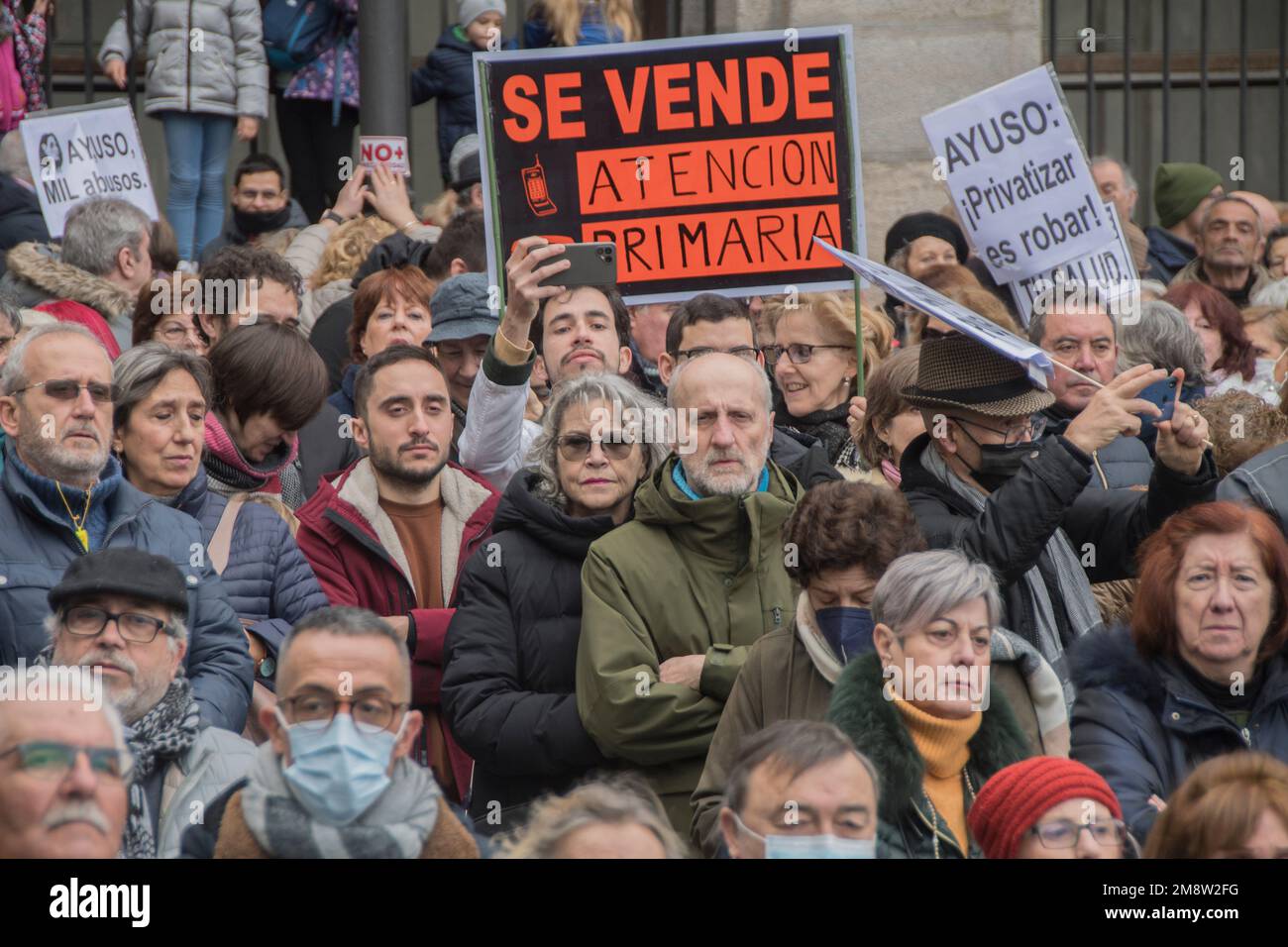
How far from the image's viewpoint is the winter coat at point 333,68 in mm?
10273

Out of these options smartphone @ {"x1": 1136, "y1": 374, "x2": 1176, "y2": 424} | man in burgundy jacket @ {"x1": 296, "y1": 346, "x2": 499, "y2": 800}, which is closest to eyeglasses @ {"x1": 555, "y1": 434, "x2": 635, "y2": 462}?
man in burgundy jacket @ {"x1": 296, "y1": 346, "x2": 499, "y2": 800}

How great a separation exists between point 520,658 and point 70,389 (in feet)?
4.19

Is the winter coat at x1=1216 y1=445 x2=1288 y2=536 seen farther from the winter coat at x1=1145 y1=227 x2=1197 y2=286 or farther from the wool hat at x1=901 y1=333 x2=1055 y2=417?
the winter coat at x1=1145 y1=227 x2=1197 y2=286

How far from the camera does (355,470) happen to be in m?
5.98

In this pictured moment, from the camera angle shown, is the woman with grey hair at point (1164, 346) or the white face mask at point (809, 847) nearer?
the white face mask at point (809, 847)

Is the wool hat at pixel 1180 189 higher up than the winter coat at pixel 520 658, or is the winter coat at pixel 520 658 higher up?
the wool hat at pixel 1180 189

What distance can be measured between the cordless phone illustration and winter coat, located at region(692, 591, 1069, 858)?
2.43m

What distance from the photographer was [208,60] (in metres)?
9.98

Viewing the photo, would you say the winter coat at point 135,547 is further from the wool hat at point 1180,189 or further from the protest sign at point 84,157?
the wool hat at point 1180,189

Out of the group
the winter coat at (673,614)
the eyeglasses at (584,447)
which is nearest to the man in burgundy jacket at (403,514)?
the eyeglasses at (584,447)

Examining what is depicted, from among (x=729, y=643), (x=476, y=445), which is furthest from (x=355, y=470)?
(x=729, y=643)

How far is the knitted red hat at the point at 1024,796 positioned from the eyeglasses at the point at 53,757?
1685 mm

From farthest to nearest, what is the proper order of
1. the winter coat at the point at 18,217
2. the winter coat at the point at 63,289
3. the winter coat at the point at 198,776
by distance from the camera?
the winter coat at the point at 18,217, the winter coat at the point at 63,289, the winter coat at the point at 198,776

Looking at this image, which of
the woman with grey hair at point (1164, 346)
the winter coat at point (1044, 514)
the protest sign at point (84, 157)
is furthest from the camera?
the protest sign at point (84, 157)
